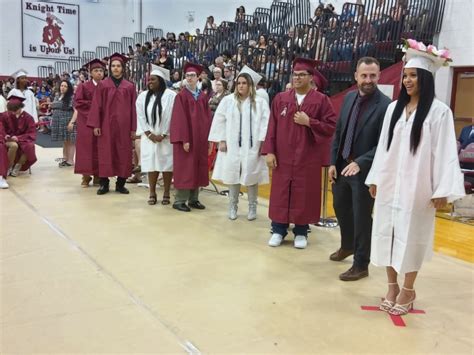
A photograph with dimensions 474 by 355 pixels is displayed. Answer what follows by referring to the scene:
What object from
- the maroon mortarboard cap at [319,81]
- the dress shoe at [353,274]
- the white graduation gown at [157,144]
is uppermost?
the maroon mortarboard cap at [319,81]

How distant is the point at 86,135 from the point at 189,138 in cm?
186

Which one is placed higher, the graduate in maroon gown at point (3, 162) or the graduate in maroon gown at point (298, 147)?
the graduate in maroon gown at point (298, 147)

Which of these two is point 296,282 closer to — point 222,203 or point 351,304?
point 351,304

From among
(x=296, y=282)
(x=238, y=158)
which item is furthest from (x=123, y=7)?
(x=296, y=282)

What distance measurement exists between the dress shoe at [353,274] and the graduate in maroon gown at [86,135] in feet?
14.1

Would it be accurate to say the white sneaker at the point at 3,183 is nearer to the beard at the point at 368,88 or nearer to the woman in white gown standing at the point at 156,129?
the woman in white gown standing at the point at 156,129

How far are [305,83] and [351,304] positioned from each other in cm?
202

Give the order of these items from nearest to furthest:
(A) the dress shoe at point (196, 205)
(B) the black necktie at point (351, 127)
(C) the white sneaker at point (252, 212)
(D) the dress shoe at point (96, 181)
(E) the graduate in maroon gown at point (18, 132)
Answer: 1. (B) the black necktie at point (351, 127)
2. (C) the white sneaker at point (252, 212)
3. (A) the dress shoe at point (196, 205)
4. (D) the dress shoe at point (96, 181)
5. (E) the graduate in maroon gown at point (18, 132)

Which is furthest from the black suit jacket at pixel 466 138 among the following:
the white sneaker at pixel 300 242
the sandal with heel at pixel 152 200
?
the sandal with heel at pixel 152 200

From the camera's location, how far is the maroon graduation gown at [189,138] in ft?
18.9

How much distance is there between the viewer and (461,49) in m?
8.47

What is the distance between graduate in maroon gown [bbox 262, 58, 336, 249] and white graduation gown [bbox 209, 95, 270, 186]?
28.9 inches

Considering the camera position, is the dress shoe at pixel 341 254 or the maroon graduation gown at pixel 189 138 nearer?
the dress shoe at pixel 341 254

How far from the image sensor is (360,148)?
3.66 metres
